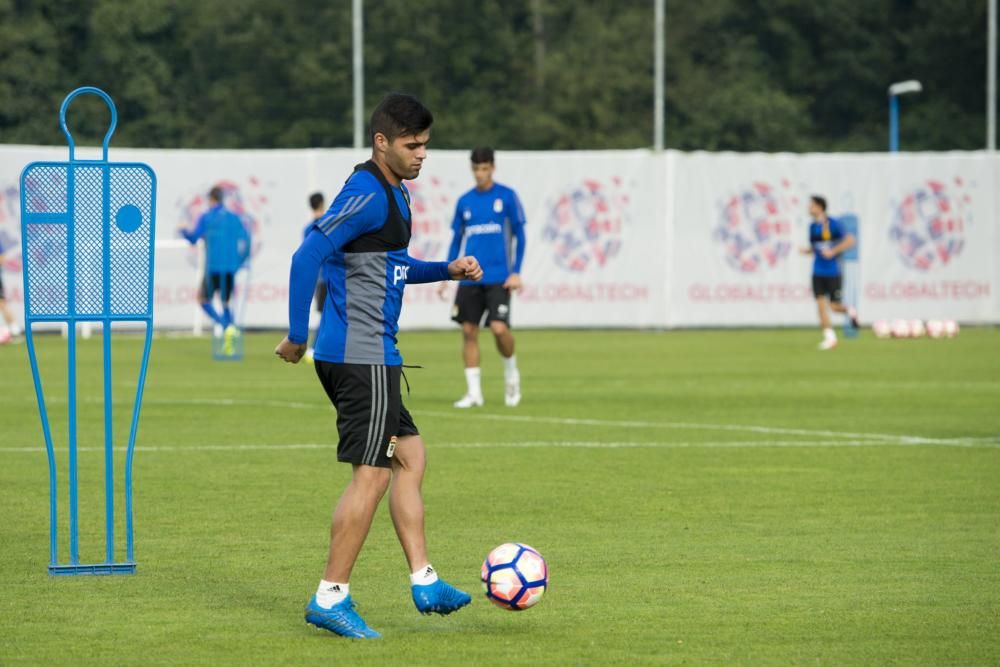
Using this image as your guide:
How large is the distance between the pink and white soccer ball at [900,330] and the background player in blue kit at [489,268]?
14342 mm

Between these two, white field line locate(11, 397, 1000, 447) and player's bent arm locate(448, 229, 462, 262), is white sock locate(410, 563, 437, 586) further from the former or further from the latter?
player's bent arm locate(448, 229, 462, 262)

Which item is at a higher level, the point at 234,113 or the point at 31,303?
the point at 234,113

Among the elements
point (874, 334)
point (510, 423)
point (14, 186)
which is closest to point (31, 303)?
point (510, 423)

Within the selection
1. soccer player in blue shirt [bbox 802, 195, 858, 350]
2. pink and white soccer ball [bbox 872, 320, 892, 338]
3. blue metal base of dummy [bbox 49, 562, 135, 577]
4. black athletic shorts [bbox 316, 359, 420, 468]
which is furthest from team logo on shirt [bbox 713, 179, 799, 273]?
black athletic shorts [bbox 316, 359, 420, 468]

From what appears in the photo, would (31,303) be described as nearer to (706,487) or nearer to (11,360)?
(706,487)

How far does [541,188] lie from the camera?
31.9 m

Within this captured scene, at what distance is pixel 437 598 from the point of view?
7043mm

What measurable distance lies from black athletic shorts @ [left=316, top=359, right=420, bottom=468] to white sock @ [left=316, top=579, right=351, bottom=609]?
47 centimetres

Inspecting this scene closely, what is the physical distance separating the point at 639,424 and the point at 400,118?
8.87 meters

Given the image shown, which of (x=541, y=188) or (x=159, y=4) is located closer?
(x=541, y=188)

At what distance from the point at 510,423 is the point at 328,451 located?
8.21 ft

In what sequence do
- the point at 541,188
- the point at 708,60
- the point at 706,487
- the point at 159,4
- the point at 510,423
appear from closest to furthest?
the point at 706,487, the point at 510,423, the point at 541,188, the point at 159,4, the point at 708,60

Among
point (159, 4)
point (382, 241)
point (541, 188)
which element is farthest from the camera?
point (159, 4)

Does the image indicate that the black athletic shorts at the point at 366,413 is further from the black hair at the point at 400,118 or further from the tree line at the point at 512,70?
the tree line at the point at 512,70
